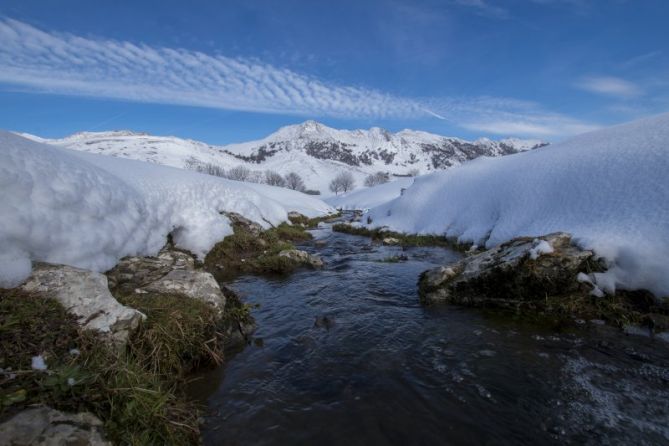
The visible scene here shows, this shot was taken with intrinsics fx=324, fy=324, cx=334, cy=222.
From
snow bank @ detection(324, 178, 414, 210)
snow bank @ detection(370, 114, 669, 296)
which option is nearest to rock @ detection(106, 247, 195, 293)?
snow bank @ detection(370, 114, 669, 296)

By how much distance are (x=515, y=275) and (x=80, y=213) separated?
12.3m

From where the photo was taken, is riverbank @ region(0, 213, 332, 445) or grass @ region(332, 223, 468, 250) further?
grass @ region(332, 223, 468, 250)

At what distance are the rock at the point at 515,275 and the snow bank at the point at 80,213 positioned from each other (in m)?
9.78

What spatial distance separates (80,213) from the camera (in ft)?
27.8

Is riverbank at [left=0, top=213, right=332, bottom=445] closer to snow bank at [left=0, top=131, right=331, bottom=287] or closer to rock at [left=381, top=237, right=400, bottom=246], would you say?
snow bank at [left=0, top=131, right=331, bottom=287]

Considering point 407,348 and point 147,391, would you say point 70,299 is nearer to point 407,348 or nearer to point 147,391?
point 147,391

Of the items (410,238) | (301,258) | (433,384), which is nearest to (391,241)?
(410,238)

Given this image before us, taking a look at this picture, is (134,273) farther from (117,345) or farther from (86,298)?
(117,345)

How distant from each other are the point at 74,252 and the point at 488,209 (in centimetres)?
1886

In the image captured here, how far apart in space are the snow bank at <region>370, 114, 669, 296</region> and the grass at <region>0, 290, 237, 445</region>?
10.6 m

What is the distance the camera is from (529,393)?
19.0 feet

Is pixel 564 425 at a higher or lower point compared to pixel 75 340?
lower

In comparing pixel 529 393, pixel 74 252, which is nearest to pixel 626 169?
pixel 529 393

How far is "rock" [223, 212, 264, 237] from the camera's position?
1916 centimetres
